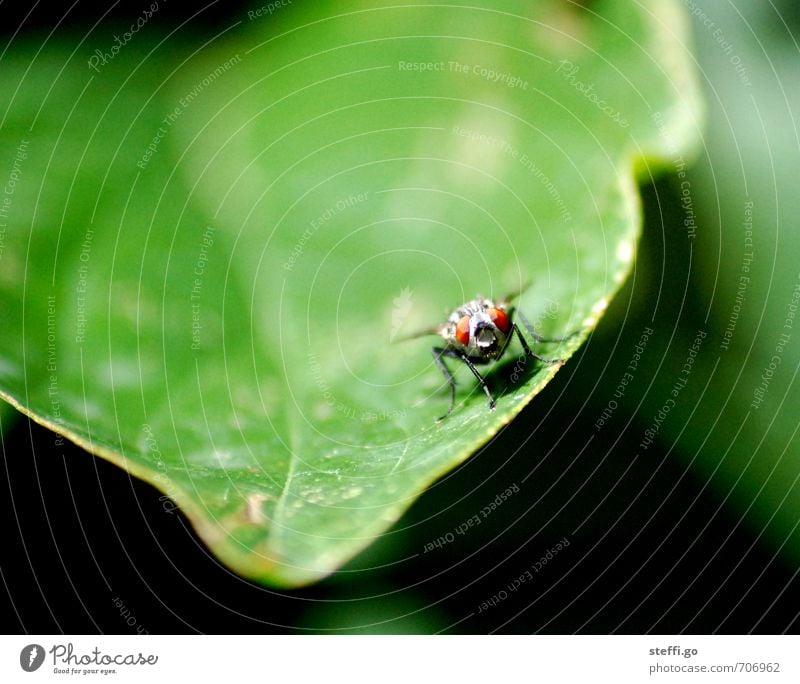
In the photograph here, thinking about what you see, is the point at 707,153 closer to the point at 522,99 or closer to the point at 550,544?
the point at 522,99
